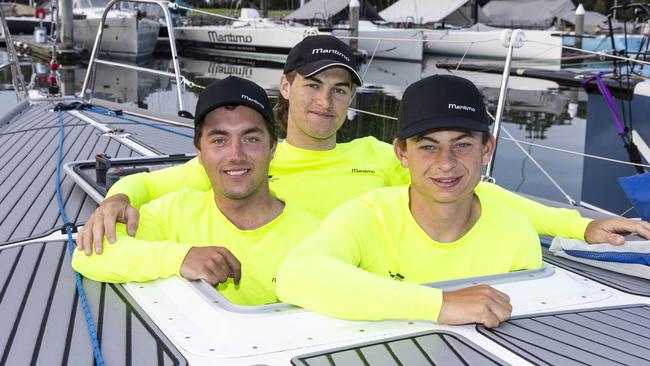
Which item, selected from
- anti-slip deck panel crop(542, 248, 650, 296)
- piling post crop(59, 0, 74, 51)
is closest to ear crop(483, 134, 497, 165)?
anti-slip deck panel crop(542, 248, 650, 296)

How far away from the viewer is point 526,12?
2783 centimetres

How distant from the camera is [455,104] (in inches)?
69.9

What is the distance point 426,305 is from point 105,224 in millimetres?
922

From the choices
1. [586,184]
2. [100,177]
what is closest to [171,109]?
[586,184]

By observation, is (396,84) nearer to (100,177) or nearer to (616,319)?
(100,177)

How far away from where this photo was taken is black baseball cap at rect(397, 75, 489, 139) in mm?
1765

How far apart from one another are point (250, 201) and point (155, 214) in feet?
1.00

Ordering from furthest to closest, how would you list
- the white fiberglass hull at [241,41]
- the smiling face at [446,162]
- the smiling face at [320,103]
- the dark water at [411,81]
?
the white fiberglass hull at [241,41] < the dark water at [411,81] < the smiling face at [320,103] < the smiling face at [446,162]

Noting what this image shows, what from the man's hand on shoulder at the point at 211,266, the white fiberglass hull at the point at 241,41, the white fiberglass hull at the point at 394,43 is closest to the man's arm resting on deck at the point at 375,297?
the man's hand on shoulder at the point at 211,266

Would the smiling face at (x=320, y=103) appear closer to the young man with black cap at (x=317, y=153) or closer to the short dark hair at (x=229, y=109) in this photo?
the young man with black cap at (x=317, y=153)

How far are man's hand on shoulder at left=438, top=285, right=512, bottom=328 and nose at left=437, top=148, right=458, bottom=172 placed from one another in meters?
0.32

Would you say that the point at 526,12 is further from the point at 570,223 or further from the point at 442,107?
the point at 442,107

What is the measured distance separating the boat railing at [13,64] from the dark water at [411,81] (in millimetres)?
1733

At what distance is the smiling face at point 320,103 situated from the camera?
2.64 metres
